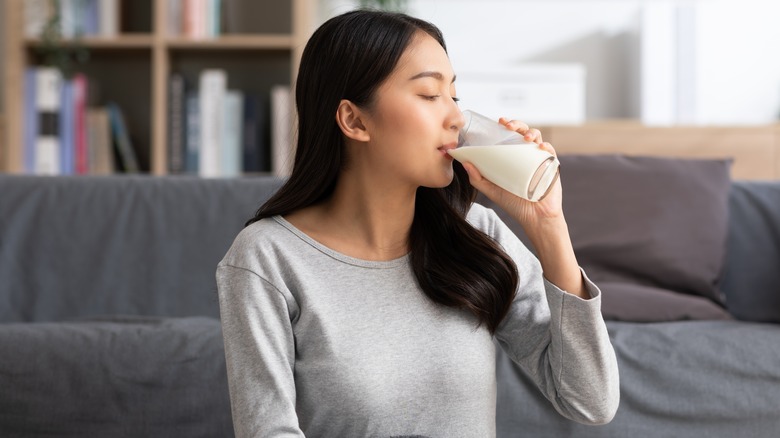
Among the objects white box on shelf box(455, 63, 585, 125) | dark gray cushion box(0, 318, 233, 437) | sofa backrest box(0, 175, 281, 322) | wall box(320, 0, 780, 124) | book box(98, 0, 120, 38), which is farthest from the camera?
wall box(320, 0, 780, 124)

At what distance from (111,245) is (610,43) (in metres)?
2.34

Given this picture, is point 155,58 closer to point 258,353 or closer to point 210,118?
point 210,118

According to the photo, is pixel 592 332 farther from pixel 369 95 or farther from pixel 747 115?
pixel 747 115

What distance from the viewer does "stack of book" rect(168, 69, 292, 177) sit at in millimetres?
3291

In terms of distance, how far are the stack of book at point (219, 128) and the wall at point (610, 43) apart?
0.54 m

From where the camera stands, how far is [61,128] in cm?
330

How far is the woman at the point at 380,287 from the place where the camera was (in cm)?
111

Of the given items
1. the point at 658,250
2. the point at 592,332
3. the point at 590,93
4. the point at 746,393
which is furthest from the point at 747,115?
the point at 592,332

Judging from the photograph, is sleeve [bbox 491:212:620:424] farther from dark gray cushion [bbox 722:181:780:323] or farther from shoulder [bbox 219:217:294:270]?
dark gray cushion [bbox 722:181:780:323]

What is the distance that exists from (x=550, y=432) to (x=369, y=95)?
2.39ft

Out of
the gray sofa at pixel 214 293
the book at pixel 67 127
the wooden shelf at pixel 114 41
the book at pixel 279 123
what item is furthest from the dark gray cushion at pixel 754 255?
the book at pixel 67 127

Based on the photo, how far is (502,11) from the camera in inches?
142

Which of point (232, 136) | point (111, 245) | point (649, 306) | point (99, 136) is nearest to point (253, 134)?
point (232, 136)

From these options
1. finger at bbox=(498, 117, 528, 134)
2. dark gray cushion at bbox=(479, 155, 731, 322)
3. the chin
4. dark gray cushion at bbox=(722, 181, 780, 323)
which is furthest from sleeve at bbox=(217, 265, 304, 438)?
dark gray cushion at bbox=(722, 181, 780, 323)
